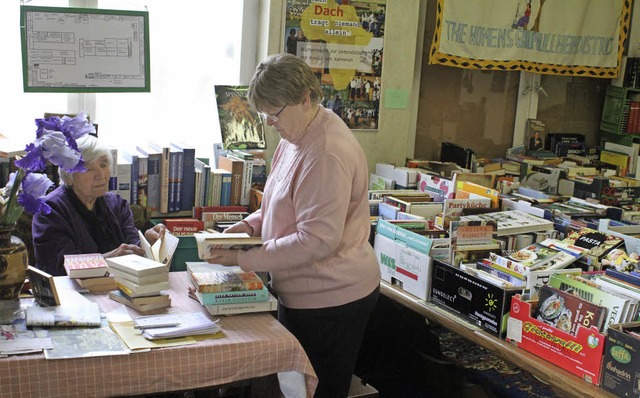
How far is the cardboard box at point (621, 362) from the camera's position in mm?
2375

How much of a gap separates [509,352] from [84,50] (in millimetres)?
2490

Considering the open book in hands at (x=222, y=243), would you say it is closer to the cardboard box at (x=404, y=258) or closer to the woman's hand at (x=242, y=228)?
the woman's hand at (x=242, y=228)

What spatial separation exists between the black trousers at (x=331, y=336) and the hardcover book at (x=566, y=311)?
0.58 m

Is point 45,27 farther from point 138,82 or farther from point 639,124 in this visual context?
point 639,124

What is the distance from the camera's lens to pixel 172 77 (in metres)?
4.20

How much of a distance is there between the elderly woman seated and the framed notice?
65 cm

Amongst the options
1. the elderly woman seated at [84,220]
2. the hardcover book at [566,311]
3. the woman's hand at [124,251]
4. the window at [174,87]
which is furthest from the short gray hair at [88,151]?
the hardcover book at [566,311]

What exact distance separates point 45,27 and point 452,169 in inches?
93.4

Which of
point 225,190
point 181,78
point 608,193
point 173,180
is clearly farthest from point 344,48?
point 608,193

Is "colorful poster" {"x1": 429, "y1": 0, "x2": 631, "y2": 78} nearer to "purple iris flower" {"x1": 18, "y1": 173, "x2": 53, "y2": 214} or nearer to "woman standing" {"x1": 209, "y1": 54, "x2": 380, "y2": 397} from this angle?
"woman standing" {"x1": 209, "y1": 54, "x2": 380, "y2": 397}

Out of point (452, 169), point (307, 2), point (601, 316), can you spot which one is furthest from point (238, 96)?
point (601, 316)

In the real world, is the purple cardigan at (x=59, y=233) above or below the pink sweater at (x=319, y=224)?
below

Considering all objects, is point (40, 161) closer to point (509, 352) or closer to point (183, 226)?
point (183, 226)

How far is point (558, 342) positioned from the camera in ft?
8.67
